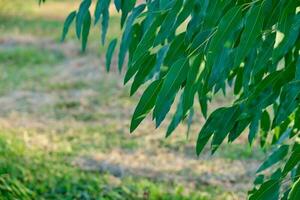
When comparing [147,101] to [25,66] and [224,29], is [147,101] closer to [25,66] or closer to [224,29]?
[224,29]

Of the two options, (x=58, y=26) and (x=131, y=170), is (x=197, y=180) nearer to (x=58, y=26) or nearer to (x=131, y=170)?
(x=131, y=170)

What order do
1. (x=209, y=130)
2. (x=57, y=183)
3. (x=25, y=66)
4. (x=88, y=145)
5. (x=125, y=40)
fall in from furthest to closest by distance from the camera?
(x=25, y=66) → (x=88, y=145) → (x=57, y=183) → (x=125, y=40) → (x=209, y=130)

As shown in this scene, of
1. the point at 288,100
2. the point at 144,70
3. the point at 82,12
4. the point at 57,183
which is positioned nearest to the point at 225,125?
the point at 288,100

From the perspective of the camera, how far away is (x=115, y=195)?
384 centimetres

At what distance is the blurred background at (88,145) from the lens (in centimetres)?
402

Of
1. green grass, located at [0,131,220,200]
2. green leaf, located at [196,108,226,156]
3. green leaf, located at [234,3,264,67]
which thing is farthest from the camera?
green grass, located at [0,131,220,200]

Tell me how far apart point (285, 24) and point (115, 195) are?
7.79 ft

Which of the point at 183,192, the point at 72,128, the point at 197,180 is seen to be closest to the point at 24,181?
Result: the point at 183,192

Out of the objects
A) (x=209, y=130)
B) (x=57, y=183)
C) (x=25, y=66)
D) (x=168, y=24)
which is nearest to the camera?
(x=168, y=24)

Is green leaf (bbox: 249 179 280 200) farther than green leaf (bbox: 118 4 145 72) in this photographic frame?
No

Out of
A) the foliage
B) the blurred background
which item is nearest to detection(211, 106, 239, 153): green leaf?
the foliage

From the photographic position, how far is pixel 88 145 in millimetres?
5461

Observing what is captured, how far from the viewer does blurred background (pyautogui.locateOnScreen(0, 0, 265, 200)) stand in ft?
13.2

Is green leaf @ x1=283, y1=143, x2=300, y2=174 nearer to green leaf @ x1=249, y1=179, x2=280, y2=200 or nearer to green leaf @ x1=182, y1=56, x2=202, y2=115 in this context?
green leaf @ x1=249, y1=179, x2=280, y2=200
